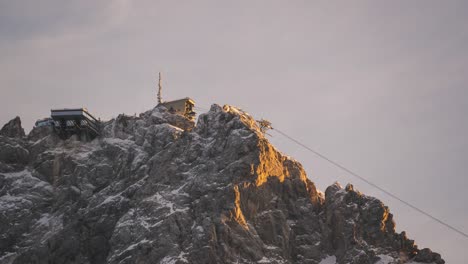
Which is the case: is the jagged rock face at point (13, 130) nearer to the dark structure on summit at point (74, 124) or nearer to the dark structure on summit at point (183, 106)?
the dark structure on summit at point (74, 124)

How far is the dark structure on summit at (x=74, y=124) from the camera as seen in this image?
18275 centimetres

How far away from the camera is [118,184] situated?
164 metres

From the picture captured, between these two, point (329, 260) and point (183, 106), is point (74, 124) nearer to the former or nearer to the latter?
point (183, 106)

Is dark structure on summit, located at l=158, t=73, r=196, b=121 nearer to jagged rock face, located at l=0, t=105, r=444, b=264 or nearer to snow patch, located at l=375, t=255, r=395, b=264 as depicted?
jagged rock face, located at l=0, t=105, r=444, b=264

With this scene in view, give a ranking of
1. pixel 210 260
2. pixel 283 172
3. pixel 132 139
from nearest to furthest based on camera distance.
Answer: pixel 210 260
pixel 283 172
pixel 132 139

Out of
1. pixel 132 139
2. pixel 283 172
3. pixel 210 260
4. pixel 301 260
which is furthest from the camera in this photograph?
pixel 132 139

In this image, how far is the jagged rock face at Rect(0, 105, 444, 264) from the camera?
489 ft

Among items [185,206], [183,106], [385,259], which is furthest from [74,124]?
[385,259]

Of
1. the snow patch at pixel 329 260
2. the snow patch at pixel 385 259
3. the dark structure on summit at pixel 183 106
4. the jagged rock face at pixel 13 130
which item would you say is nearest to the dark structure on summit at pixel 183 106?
the dark structure on summit at pixel 183 106

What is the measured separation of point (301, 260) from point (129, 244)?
30.1m

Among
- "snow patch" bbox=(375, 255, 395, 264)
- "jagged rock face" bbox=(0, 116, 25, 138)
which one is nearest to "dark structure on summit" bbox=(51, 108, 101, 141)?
"jagged rock face" bbox=(0, 116, 25, 138)

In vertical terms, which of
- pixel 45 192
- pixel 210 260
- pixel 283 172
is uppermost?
pixel 283 172

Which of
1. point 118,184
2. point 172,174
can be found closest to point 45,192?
point 118,184

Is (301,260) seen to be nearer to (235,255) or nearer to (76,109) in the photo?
(235,255)
